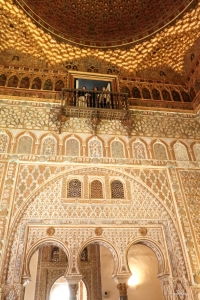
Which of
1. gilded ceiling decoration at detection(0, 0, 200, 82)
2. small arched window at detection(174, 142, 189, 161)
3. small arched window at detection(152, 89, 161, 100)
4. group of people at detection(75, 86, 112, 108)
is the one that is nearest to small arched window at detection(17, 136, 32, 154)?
group of people at detection(75, 86, 112, 108)

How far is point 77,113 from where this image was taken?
6.79 m

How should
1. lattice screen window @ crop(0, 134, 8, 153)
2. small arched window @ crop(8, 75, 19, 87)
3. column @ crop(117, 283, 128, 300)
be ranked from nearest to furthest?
column @ crop(117, 283, 128, 300)
lattice screen window @ crop(0, 134, 8, 153)
small arched window @ crop(8, 75, 19, 87)

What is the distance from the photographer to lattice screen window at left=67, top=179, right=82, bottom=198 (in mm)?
5896

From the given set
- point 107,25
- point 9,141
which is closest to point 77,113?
point 9,141

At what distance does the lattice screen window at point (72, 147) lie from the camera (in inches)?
252

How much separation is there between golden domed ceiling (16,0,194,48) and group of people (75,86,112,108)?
6.55ft

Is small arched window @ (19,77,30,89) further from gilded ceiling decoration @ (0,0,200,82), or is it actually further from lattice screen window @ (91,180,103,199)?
lattice screen window @ (91,180,103,199)

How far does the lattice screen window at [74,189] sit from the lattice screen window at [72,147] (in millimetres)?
713

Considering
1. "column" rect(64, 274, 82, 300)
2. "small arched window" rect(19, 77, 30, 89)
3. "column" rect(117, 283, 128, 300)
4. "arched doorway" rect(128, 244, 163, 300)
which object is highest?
"small arched window" rect(19, 77, 30, 89)

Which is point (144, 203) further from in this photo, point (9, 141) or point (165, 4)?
point (165, 4)

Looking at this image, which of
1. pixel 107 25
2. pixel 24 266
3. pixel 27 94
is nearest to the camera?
pixel 24 266

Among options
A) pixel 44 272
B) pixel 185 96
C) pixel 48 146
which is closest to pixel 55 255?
pixel 44 272

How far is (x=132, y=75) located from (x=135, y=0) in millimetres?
2543


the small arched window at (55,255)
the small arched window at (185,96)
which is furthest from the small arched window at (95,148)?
the small arched window at (55,255)
